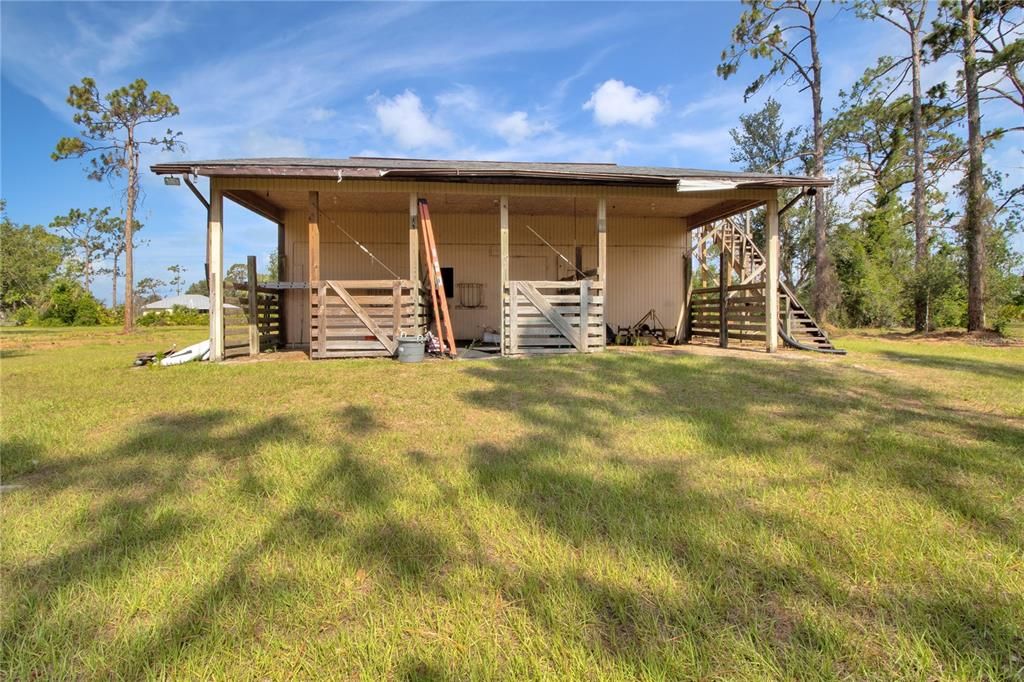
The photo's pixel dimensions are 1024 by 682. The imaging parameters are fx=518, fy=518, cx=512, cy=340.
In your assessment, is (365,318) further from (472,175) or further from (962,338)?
(962,338)

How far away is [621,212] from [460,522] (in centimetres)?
1249

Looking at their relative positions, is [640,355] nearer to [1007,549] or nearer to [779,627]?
[1007,549]

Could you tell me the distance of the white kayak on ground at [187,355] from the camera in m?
9.05

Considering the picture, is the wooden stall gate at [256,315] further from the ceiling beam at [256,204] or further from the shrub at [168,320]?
the shrub at [168,320]

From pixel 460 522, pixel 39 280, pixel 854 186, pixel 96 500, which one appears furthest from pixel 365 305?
pixel 39 280

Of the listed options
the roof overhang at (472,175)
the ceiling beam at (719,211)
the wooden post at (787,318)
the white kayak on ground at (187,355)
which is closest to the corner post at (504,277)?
the roof overhang at (472,175)

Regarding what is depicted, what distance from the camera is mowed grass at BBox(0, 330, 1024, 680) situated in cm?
173

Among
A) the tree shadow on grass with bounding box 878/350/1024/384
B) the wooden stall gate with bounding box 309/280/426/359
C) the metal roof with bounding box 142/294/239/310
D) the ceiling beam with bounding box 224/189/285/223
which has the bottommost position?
the tree shadow on grass with bounding box 878/350/1024/384

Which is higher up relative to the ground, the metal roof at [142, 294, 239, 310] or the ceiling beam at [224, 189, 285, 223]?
the metal roof at [142, 294, 239, 310]

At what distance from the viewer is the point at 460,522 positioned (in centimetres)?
264

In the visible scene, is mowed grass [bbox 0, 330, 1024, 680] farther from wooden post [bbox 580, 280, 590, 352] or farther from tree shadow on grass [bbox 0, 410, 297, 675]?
wooden post [bbox 580, 280, 590, 352]

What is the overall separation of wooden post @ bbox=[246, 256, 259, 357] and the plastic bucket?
3443 mm

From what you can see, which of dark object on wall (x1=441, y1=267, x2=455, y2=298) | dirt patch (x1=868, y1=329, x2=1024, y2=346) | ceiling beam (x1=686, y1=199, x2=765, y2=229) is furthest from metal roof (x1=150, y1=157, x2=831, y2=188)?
dirt patch (x1=868, y1=329, x2=1024, y2=346)

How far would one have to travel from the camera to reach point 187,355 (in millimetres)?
9469
